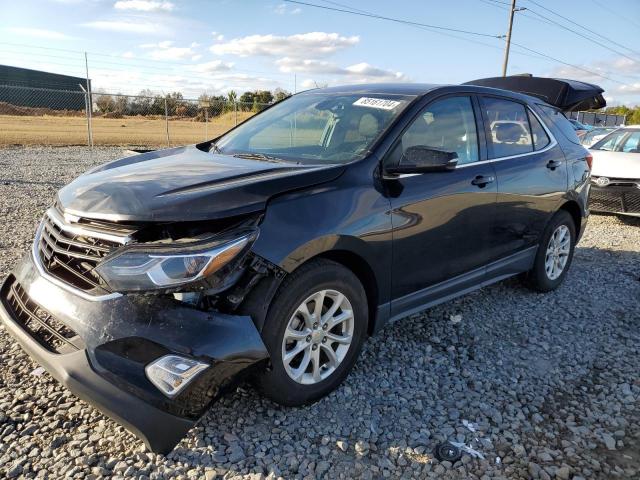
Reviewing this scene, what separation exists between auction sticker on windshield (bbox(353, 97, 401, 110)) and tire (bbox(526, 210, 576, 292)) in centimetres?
210

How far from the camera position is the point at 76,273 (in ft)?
8.05

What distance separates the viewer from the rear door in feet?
13.0

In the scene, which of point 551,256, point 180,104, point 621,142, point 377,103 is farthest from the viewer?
point 180,104

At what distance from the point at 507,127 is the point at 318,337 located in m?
2.55

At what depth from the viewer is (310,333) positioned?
9.00ft

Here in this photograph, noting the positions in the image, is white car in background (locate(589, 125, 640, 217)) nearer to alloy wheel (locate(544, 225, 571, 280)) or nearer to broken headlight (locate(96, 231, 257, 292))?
alloy wheel (locate(544, 225, 571, 280))

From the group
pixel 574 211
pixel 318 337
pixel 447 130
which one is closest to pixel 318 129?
pixel 447 130

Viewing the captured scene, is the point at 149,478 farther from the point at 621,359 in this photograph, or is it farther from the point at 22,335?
the point at 621,359

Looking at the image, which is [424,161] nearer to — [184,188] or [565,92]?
[184,188]

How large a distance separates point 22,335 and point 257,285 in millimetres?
1200

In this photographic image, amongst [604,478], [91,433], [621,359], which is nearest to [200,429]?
[91,433]

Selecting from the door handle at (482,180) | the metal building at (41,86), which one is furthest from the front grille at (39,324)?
the metal building at (41,86)

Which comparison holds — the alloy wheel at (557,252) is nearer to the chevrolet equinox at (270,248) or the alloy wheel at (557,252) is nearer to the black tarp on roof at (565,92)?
the chevrolet equinox at (270,248)

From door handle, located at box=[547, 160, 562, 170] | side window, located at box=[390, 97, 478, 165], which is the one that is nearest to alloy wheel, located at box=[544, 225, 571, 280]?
door handle, located at box=[547, 160, 562, 170]
